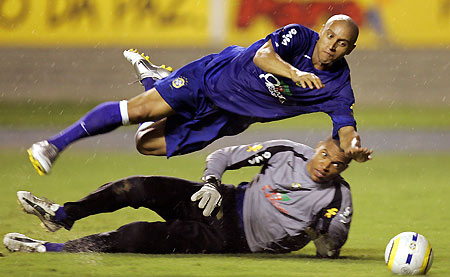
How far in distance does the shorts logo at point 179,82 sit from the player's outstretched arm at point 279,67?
67 cm

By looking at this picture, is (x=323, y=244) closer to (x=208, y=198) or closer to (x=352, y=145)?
(x=352, y=145)

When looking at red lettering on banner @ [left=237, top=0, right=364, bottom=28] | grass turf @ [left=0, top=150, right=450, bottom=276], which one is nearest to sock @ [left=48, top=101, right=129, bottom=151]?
grass turf @ [left=0, top=150, right=450, bottom=276]

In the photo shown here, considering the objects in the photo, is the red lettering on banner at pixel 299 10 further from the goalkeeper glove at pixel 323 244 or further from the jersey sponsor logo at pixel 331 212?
the jersey sponsor logo at pixel 331 212

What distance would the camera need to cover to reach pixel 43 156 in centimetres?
595

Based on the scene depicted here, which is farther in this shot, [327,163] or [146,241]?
[146,241]

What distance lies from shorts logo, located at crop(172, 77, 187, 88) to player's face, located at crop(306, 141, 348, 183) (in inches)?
49.7

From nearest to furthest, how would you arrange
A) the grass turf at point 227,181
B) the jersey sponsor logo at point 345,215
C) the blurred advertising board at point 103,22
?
the grass turf at point 227,181 → the jersey sponsor logo at point 345,215 → the blurred advertising board at point 103,22

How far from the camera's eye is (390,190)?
9.19 metres

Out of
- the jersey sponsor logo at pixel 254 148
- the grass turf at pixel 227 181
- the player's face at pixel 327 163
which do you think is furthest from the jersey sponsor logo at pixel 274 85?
the grass turf at pixel 227 181

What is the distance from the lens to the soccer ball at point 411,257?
5412 millimetres

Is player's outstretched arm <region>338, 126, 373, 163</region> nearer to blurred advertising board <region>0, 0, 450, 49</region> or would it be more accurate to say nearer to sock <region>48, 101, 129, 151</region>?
sock <region>48, 101, 129, 151</region>

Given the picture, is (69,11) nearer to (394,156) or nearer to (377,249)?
(394,156)

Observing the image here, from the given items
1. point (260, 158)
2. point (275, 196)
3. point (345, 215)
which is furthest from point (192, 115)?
point (345, 215)

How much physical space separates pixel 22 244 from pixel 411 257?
262cm
